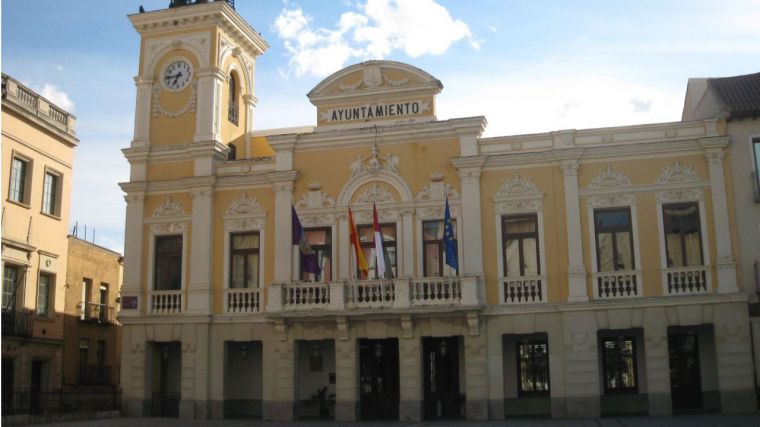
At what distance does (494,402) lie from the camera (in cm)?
2375

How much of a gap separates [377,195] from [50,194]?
1282 cm

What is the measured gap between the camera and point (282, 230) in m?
26.4

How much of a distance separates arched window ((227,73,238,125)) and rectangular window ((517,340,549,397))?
12992 millimetres

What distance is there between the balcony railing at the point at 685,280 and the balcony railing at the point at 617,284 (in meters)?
0.81

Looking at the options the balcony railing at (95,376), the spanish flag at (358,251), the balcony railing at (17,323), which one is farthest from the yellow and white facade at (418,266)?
the balcony railing at (95,376)

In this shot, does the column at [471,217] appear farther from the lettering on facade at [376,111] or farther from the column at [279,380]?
the column at [279,380]

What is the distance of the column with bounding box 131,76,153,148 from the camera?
28.5 m

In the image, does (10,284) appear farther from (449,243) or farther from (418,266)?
(449,243)

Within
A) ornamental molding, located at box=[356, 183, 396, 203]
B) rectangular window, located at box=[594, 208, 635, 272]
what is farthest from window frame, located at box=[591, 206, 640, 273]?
ornamental molding, located at box=[356, 183, 396, 203]

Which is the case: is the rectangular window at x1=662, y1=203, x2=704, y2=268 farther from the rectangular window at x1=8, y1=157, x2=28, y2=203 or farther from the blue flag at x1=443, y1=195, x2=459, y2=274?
the rectangular window at x1=8, y1=157, x2=28, y2=203

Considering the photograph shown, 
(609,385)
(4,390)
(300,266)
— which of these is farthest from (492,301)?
(4,390)

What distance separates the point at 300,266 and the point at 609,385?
10282 millimetres

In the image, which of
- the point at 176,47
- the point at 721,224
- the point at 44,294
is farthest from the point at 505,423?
the point at 44,294

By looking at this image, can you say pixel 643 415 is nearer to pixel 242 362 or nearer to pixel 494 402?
pixel 494 402
